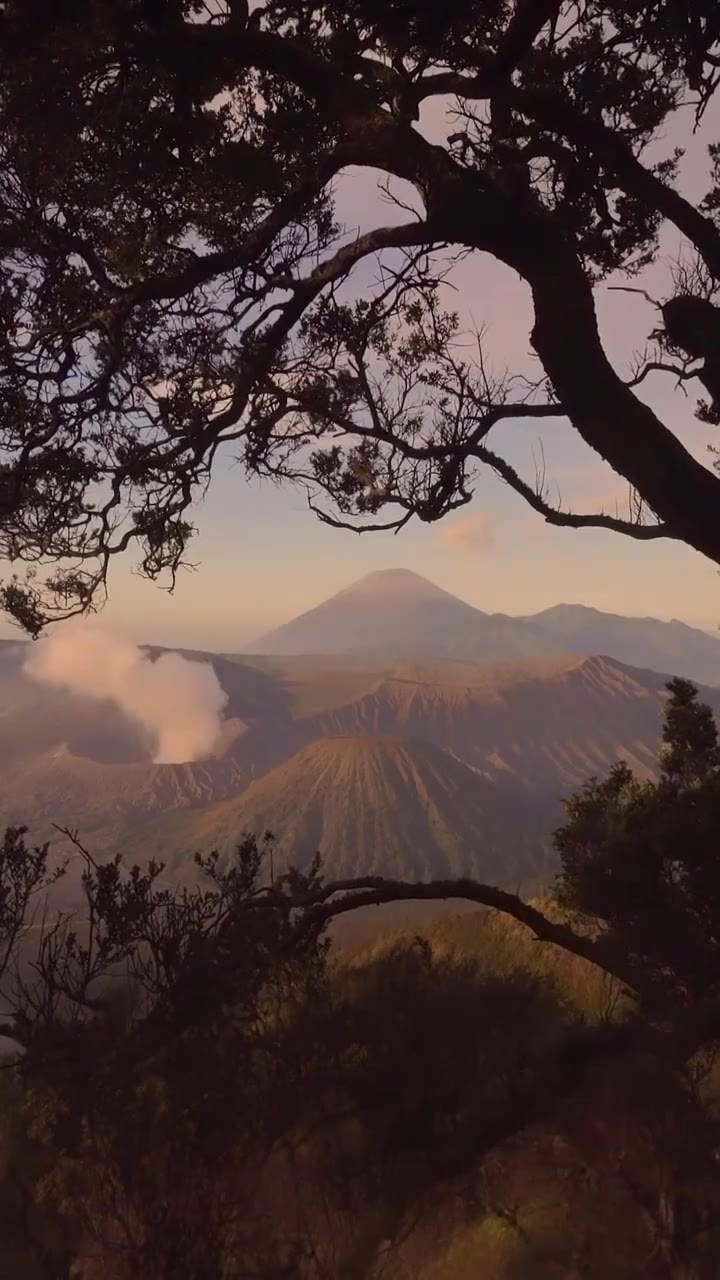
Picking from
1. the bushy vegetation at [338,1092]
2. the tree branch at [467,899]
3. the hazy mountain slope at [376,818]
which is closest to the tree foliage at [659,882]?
the bushy vegetation at [338,1092]

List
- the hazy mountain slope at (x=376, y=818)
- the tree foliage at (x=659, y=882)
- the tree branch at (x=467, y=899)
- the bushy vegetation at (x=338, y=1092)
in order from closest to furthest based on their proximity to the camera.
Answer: the bushy vegetation at (x=338, y=1092)
the tree branch at (x=467, y=899)
the tree foliage at (x=659, y=882)
the hazy mountain slope at (x=376, y=818)

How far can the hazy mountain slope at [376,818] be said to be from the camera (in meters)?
139

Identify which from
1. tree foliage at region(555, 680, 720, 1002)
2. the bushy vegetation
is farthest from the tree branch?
tree foliage at region(555, 680, 720, 1002)

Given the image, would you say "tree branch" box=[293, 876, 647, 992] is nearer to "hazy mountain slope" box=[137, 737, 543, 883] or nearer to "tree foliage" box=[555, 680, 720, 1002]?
"tree foliage" box=[555, 680, 720, 1002]

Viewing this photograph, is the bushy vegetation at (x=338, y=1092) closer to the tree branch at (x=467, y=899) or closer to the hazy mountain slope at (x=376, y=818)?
the tree branch at (x=467, y=899)

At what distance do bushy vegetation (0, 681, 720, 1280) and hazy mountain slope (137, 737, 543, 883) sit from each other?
401ft

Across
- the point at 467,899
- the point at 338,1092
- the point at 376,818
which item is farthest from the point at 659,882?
the point at 376,818

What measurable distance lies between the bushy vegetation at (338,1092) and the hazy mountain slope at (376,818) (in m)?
122

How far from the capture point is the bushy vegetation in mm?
4105

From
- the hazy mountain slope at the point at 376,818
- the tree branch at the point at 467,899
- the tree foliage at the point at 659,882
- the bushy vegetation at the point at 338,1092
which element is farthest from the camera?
the hazy mountain slope at the point at 376,818

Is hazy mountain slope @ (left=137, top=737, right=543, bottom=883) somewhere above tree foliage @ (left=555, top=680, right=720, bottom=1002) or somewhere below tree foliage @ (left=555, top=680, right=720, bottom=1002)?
below

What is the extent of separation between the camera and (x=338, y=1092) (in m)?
4.93

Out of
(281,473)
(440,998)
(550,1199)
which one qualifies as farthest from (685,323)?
(550,1199)

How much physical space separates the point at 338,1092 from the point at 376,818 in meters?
150
